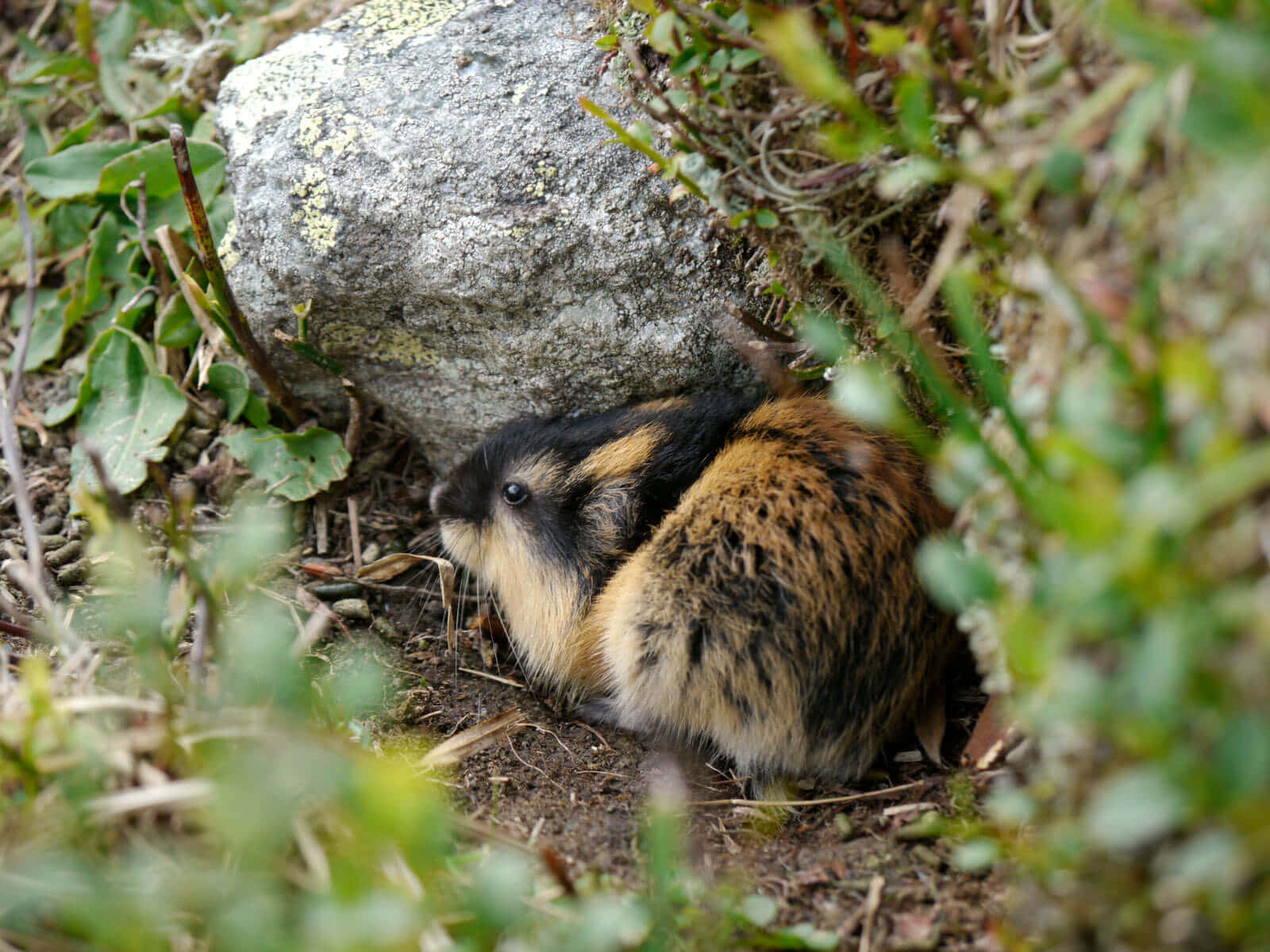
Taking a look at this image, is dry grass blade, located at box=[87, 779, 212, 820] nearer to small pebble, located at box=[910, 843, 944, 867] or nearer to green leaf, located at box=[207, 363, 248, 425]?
small pebble, located at box=[910, 843, 944, 867]

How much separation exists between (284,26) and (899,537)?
3.61 meters

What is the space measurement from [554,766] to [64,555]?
2055 millimetres

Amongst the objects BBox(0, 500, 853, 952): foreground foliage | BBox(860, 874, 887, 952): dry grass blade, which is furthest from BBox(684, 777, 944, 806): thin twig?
BBox(0, 500, 853, 952): foreground foliage

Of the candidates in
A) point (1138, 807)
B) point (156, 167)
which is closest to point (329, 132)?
point (156, 167)

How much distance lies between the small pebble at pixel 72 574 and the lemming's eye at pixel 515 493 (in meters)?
1.59

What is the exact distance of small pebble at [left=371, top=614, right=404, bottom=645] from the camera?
3.80 m

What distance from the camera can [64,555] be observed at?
12.3 ft

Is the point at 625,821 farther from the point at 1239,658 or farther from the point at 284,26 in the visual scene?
the point at 284,26

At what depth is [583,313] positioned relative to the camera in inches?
146

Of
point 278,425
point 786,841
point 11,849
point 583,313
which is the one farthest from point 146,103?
point 786,841

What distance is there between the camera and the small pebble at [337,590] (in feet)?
12.7

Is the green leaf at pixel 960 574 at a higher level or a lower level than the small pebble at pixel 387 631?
higher

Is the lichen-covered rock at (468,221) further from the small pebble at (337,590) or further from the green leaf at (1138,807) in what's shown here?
the green leaf at (1138,807)

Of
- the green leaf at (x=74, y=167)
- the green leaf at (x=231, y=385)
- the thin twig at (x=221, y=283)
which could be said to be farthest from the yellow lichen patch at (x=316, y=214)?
the green leaf at (x=74, y=167)
